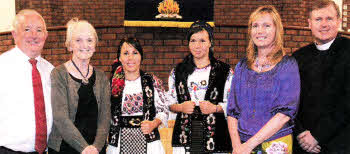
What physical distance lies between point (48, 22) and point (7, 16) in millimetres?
1314

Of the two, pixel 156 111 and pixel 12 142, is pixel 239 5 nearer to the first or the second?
pixel 156 111

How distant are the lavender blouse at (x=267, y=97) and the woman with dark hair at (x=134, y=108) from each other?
665mm

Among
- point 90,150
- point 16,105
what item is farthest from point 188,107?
point 16,105

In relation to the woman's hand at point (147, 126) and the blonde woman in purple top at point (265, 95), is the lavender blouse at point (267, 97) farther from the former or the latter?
the woman's hand at point (147, 126)

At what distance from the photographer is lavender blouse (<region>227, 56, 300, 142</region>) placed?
1.87 m

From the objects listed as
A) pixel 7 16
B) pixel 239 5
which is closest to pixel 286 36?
pixel 239 5

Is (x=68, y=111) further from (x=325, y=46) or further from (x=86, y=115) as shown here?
(x=325, y=46)

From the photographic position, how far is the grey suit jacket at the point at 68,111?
2041 millimetres

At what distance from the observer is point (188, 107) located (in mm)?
2305

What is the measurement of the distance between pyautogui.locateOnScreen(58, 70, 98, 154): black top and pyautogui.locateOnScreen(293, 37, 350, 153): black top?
131cm

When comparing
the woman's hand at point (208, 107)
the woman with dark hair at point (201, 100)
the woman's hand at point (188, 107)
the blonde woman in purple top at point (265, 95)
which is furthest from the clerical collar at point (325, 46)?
the woman's hand at point (188, 107)

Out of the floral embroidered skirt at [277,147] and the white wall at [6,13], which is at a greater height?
the white wall at [6,13]

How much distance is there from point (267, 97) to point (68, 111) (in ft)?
4.02

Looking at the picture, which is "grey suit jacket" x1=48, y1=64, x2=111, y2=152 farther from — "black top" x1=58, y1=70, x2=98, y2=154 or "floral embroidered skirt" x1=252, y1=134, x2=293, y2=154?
"floral embroidered skirt" x1=252, y1=134, x2=293, y2=154
